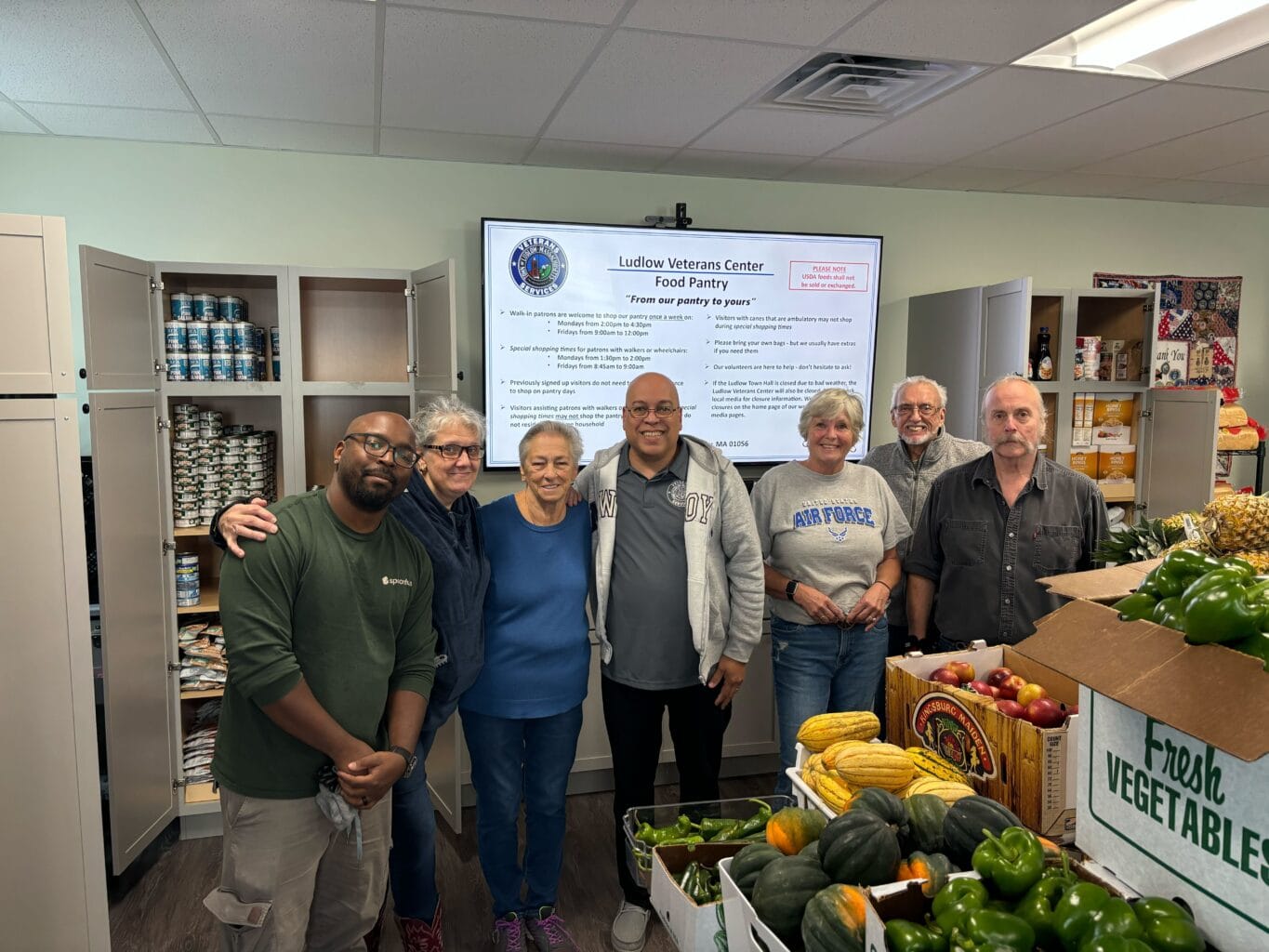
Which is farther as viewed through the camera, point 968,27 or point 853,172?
point 853,172

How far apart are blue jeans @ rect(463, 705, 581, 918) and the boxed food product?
9.26 feet

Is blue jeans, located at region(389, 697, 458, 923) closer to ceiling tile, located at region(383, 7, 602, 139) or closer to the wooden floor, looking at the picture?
the wooden floor

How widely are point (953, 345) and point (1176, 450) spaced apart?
3.47 feet

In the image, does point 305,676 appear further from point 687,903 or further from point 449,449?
point 687,903

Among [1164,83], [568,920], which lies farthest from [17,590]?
[1164,83]

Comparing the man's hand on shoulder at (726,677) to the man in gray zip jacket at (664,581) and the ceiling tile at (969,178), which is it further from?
the ceiling tile at (969,178)

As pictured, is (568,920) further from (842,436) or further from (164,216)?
(164,216)

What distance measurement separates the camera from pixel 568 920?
8.48 feet

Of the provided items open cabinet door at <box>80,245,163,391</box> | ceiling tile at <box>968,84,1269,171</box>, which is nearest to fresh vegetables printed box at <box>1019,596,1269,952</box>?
ceiling tile at <box>968,84,1269,171</box>

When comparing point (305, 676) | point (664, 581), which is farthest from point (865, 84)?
point (305, 676)

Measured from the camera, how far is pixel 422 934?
2.31m

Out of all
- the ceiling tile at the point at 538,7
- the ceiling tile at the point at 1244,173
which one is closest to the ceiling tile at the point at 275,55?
the ceiling tile at the point at 538,7

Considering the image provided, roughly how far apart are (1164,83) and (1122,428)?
1.70 metres

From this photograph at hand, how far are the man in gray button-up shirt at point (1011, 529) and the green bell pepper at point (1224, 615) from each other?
56.0 inches
